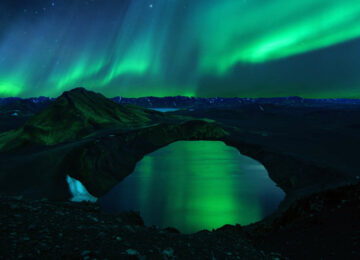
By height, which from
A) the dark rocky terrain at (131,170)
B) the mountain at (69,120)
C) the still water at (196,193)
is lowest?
the still water at (196,193)

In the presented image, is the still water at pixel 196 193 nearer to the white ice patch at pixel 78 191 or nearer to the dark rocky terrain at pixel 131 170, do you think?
the white ice patch at pixel 78 191

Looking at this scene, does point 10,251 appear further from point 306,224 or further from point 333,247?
point 306,224

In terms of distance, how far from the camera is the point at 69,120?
83.2 m

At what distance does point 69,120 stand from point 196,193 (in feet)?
205

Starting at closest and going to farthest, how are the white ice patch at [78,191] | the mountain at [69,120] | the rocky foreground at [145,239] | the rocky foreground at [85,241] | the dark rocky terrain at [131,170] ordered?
the rocky foreground at [85,241], the rocky foreground at [145,239], the dark rocky terrain at [131,170], the white ice patch at [78,191], the mountain at [69,120]

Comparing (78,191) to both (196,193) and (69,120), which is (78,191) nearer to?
(196,193)

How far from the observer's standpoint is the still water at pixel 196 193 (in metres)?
Answer: 31.8

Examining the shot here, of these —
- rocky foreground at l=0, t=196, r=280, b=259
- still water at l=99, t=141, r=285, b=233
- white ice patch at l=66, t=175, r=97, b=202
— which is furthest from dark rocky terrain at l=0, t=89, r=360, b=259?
still water at l=99, t=141, r=285, b=233

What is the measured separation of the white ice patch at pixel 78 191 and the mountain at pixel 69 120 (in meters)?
34.1

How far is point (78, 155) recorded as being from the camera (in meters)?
47.1

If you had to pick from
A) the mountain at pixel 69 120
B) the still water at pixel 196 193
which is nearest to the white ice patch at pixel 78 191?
the still water at pixel 196 193

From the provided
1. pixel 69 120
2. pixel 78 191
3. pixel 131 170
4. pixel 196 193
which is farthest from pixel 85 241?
pixel 69 120

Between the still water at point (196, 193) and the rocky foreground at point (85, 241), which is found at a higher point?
the rocky foreground at point (85, 241)

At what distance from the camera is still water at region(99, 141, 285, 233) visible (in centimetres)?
3181
